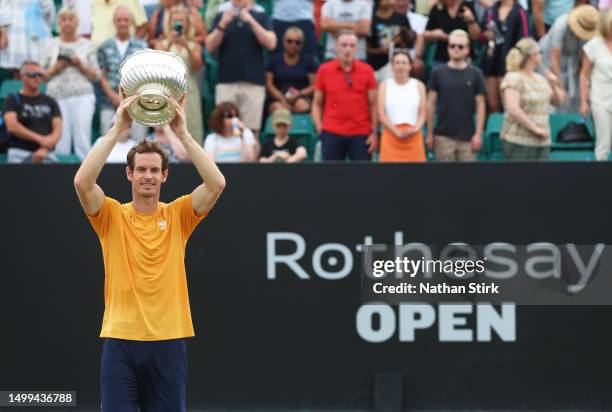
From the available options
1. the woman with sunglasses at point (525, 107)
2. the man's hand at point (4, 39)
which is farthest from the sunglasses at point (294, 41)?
the man's hand at point (4, 39)

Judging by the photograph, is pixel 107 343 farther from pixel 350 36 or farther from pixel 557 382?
pixel 350 36

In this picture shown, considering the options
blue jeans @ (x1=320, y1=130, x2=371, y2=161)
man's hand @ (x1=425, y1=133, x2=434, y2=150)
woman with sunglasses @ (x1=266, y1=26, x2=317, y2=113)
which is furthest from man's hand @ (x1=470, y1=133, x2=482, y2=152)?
woman with sunglasses @ (x1=266, y1=26, x2=317, y2=113)

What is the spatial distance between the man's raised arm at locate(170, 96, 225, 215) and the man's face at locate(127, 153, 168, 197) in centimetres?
19

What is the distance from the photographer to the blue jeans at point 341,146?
1125 centimetres

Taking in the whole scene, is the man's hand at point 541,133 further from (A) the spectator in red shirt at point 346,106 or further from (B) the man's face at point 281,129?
(B) the man's face at point 281,129

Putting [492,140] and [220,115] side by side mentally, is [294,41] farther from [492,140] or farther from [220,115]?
[492,140]

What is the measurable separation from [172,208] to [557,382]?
380 centimetres

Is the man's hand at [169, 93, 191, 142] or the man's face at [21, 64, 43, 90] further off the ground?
the man's face at [21, 64, 43, 90]

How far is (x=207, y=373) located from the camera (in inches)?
354

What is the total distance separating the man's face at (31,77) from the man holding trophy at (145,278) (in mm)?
5267

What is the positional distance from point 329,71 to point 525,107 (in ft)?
6.08

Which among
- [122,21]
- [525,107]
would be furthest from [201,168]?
[122,21]

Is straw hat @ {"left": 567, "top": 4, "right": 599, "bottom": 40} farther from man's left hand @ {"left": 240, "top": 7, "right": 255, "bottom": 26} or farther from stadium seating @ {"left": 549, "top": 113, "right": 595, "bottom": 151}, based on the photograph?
man's left hand @ {"left": 240, "top": 7, "right": 255, "bottom": 26}

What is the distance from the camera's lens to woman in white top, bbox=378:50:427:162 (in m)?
10.9
